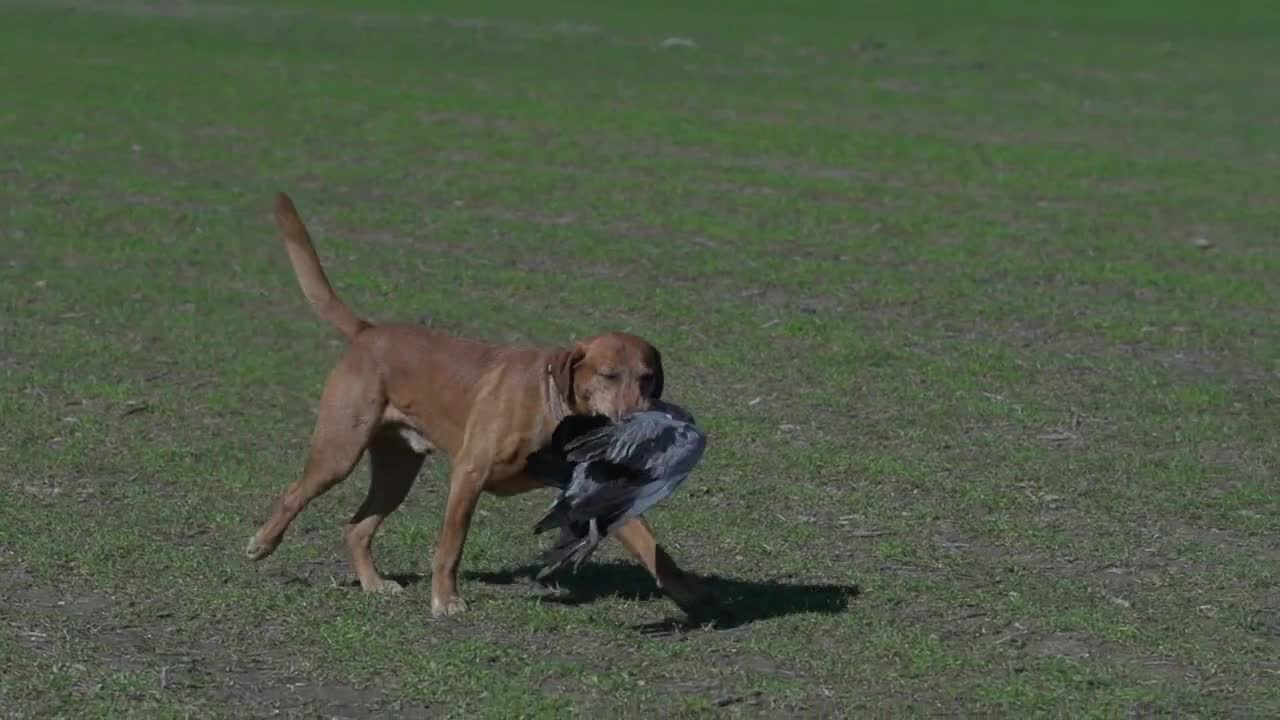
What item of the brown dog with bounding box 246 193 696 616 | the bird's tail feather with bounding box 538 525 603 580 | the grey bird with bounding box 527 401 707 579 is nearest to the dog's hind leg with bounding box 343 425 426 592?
the brown dog with bounding box 246 193 696 616

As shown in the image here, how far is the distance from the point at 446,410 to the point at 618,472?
1074 millimetres

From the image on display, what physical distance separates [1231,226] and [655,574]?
36.5 ft

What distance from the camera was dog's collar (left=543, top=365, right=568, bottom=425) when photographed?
310 inches

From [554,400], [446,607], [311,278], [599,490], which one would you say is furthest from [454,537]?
[311,278]

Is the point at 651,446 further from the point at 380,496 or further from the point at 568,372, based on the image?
the point at 380,496

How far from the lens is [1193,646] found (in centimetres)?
743

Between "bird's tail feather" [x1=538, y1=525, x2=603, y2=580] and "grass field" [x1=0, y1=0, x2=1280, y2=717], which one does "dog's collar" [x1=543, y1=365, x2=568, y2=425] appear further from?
"grass field" [x1=0, y1=0, x2=1280, y2=717]

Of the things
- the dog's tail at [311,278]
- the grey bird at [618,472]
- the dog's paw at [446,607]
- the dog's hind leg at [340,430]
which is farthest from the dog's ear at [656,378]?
the dog's tail at [311,278]

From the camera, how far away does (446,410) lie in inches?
330

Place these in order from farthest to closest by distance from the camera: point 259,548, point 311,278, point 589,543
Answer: point 311,278
point 259,548
point 589,543

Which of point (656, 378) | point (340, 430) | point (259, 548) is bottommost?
point (259, 548)

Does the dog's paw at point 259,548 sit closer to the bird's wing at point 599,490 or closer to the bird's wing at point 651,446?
the bird's wing at point 599,490

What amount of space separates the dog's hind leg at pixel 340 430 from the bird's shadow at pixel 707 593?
27.3 inches

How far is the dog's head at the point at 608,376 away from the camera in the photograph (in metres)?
7.76
